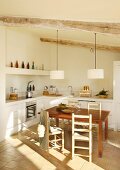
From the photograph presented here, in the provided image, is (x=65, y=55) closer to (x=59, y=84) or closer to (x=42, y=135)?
(x=59, y=84)

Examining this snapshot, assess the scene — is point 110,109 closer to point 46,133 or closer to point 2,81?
point 46,133

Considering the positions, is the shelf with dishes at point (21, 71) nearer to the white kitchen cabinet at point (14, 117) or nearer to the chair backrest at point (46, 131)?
the white kitchen cabinet at point (14, 117)

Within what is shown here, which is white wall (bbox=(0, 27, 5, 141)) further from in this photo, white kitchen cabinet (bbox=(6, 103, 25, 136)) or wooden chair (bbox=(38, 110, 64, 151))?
wooden chair (bbox=(38, 110, 64, 151))

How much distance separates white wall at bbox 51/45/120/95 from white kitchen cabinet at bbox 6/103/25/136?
2465 mm

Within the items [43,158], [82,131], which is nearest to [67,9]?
[82,131]

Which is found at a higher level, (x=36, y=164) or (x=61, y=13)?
(x=61, y=13)

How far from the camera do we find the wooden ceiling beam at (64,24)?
12.0 feet

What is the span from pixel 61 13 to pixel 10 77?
3.42 metres

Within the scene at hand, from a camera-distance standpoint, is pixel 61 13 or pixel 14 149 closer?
pixel 61 13

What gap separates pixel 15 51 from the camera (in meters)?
6.32

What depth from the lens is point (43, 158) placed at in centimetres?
437

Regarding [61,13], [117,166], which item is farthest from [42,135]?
[61,13]

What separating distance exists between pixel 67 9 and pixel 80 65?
15.2 feet

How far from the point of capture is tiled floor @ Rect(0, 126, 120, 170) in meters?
3.98
